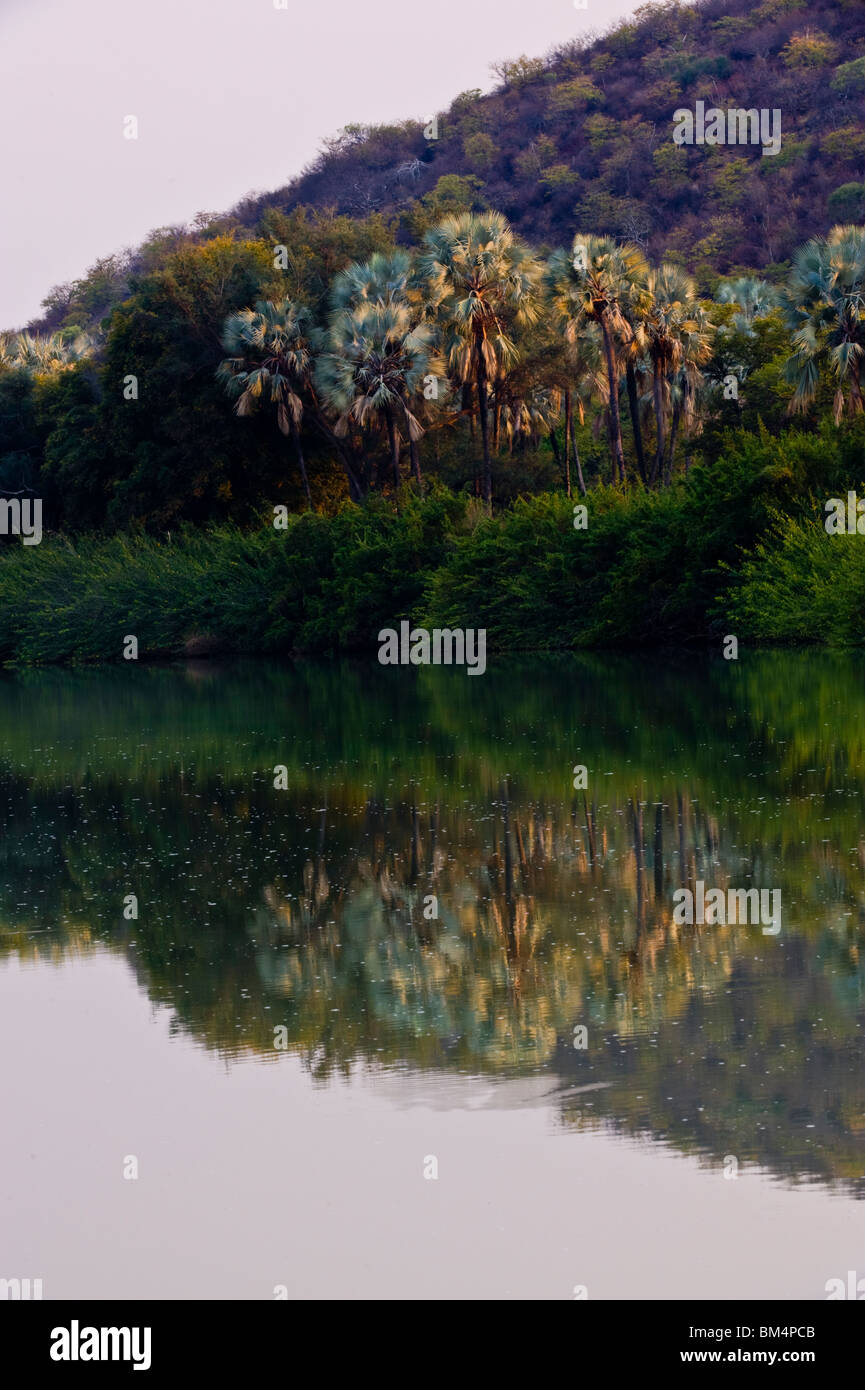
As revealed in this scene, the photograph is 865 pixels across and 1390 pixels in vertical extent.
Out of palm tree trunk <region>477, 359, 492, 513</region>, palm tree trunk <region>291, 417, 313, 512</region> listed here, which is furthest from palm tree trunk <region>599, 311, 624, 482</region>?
palm tree trunk <region>291, 417, 313, 512</region>

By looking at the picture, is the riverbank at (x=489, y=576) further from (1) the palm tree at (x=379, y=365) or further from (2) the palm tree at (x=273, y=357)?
(2) the palm tree at (x=273, y=357)

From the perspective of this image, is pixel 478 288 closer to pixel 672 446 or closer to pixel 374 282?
pixel 374 282

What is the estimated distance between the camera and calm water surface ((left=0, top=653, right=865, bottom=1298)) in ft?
19.5

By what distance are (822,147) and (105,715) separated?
254 feet

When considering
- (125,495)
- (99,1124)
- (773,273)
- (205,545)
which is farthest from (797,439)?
(773,273)

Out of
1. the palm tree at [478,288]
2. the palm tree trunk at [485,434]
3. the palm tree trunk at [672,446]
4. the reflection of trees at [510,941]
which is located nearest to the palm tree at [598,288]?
the palm tree at [478,288]

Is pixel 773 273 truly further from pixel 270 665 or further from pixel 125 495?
pixel 270 665

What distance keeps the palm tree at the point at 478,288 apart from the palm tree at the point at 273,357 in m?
6.84

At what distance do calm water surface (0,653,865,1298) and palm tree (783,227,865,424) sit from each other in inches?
1151

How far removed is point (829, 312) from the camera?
1766 inches

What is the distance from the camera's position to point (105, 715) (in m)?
29.4

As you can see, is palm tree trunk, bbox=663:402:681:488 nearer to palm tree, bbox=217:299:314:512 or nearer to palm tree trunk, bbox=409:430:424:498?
palm tree trunk, bbox=409:430:424:498

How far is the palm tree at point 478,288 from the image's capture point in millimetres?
49312

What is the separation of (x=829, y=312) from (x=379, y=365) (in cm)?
1321
